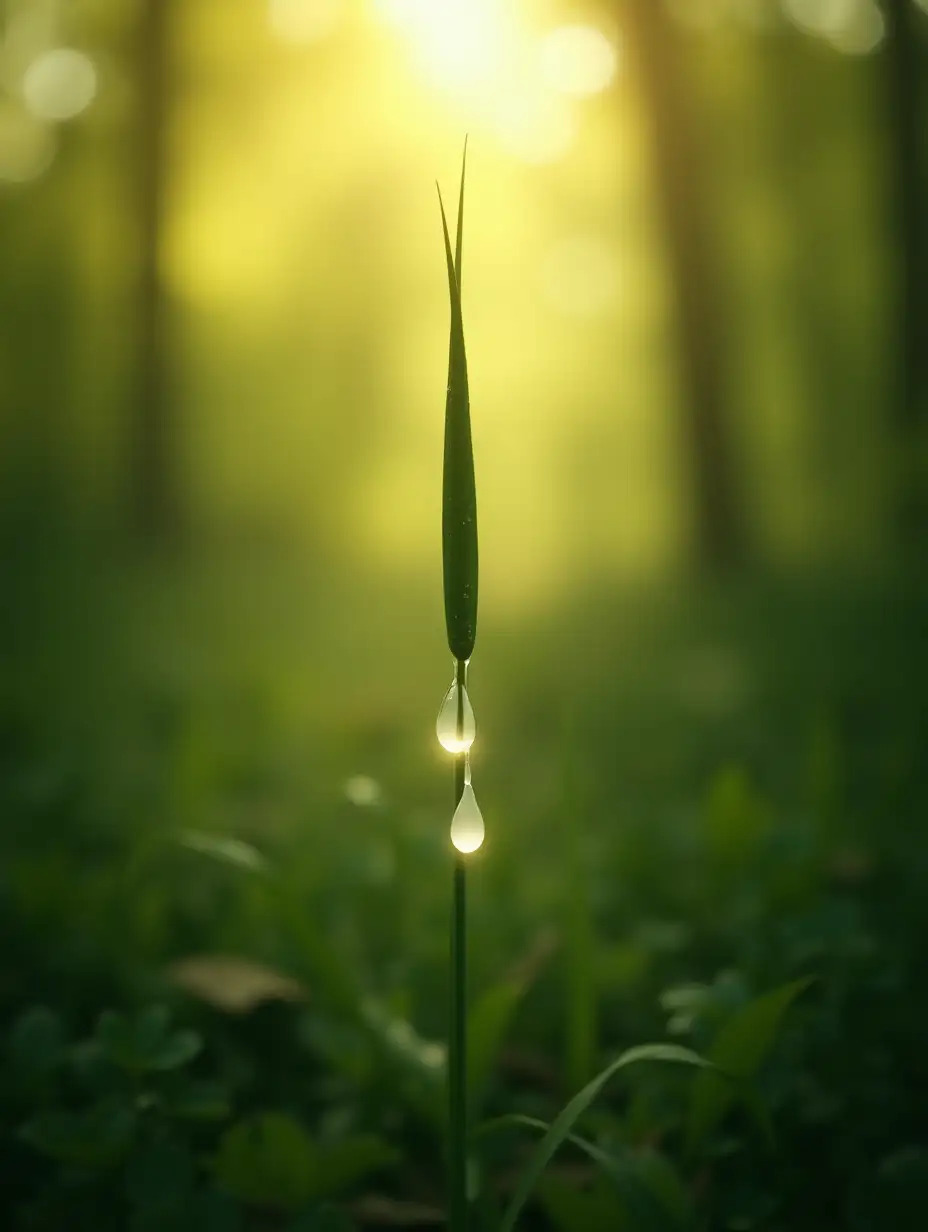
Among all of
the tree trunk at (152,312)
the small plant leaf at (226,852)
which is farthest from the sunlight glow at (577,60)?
the small plant leaf at (226,852)

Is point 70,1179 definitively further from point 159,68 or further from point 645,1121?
point 159,68

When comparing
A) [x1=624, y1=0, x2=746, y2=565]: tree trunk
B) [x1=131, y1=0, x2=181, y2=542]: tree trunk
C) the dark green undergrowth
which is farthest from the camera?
[x1=131, y1=0, x2=181, y2=542]: tree trunk

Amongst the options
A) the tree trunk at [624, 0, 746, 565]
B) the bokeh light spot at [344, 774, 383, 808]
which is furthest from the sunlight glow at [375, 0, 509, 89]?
the bokeh light spot at [344, 774, 383, 808]

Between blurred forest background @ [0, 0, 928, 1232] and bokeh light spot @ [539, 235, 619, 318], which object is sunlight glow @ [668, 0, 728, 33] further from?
bokeh light spot @ [539, 235, 619, 318]

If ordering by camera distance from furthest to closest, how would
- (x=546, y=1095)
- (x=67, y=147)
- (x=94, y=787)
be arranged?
(x=67, y=147)
(x=94, y=787)
(x=546, y=1095)

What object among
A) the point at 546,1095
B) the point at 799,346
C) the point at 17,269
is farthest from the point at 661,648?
the point at 17,269

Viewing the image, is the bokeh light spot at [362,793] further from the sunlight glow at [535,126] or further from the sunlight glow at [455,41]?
the sunlight glow at [535,126]

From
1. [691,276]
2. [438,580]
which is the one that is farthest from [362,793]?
[438,580]

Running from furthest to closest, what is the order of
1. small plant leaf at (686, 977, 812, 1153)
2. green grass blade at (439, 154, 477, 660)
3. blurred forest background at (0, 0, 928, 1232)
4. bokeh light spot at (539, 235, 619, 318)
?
1. bokeh light spot at (539, 235, 619, 318)
2. blurred forest background at (0, 0, 928, 1232)
3. small plant leaf at (686, 977, 812, 1153)
4. green grass blade at (439, 154, 477, 660)

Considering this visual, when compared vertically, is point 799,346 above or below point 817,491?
above
